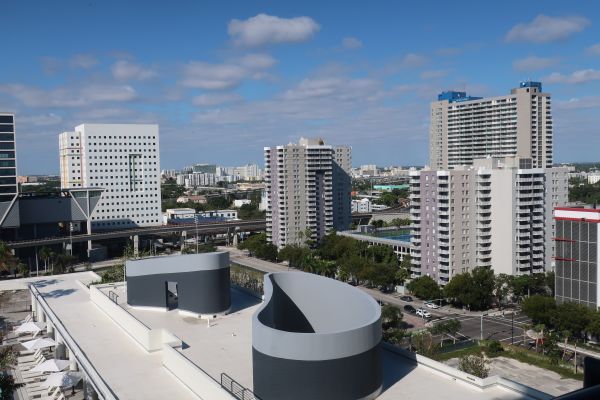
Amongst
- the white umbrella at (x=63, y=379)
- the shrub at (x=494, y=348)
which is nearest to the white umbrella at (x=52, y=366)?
the white umbrella at (x=63, y=379)

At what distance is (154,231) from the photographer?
5872 centimetres

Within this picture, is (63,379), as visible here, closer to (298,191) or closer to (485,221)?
(485,221)

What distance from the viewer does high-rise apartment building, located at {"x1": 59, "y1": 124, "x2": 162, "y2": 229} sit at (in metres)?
63.9

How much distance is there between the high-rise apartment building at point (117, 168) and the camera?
210ft

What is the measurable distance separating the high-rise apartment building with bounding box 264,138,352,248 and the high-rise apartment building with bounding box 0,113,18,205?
71.4 feet

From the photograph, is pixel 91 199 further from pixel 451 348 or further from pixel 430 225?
pixel 451 348

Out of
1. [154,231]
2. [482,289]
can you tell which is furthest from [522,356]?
[154,231]

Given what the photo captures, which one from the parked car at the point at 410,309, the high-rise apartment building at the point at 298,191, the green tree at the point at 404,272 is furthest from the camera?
the high-rise apartment building at the point at 298,191

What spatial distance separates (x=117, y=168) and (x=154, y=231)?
35.9 ft

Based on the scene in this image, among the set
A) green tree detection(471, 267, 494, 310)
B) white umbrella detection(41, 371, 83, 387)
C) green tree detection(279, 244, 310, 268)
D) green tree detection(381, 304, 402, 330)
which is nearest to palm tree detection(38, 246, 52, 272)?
green tree detection(279, 244, 310, 268)

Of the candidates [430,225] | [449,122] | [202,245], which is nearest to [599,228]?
[430,225]

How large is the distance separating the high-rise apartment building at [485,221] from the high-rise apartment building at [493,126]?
2231 cm

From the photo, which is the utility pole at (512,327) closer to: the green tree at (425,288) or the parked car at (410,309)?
the green tree at (425,288)

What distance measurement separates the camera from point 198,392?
1255 cm
